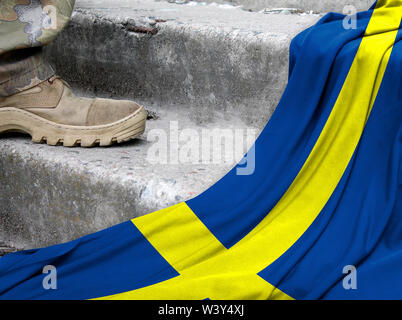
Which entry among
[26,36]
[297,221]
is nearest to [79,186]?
[26,36]

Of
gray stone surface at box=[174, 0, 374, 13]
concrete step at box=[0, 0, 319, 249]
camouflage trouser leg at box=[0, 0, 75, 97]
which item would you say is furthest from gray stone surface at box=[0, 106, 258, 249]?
gray stone surface at box=[174, 0, 374, 13]

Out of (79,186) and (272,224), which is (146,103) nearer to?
(79,186)

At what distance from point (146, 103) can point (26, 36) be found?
1.46ft

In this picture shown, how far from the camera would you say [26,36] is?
1.35 metres

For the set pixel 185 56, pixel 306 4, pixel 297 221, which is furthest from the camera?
pixel 306 4

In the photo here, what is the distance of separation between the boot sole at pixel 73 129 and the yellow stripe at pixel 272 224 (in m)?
0.30

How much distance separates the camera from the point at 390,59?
1164 mm

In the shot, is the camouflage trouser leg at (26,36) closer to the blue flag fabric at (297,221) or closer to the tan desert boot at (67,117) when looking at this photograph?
the tan desert boot at (67,117)

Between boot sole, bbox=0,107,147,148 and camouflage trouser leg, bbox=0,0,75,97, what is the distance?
0.07 metres

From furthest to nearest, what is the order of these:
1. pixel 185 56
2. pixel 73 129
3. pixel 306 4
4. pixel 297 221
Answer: pixel 306 4, pixel 185 56, pixel 73 129, pixel 297 221

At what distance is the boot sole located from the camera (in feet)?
4.46

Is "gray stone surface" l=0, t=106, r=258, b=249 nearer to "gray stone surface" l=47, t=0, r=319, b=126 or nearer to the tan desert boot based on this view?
the tan desert boot

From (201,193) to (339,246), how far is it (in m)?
0.30

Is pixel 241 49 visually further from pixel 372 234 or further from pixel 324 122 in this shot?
pixel 372 234
